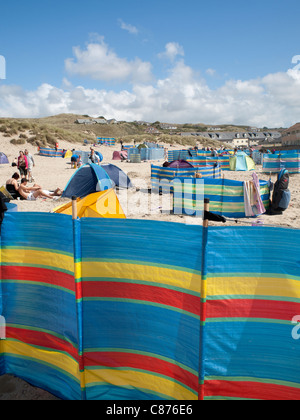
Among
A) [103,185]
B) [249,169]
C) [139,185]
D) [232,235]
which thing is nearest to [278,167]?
[249,169]

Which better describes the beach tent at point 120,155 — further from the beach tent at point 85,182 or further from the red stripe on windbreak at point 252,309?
the red stripe on windbreak at point 252,309

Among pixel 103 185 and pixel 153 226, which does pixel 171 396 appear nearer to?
pixel 153 226

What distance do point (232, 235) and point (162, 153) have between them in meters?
34.3

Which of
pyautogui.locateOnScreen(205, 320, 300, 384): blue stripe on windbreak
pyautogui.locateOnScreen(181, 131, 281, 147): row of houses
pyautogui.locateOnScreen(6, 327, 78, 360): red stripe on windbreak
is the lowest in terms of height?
pyautogui.locateOnScreen(6, 327, 78, 360): red stripe on windbreak

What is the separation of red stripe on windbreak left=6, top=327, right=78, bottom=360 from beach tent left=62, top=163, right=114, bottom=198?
9.43 meters

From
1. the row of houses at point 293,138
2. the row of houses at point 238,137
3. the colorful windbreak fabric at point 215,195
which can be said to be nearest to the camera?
the colorful windbreak fabric at point 215,195

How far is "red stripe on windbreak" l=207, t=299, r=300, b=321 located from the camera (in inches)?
98.1

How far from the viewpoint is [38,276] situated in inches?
129

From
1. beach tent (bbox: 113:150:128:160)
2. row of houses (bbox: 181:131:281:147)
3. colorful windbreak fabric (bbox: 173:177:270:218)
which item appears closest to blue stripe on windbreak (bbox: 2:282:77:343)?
colorful windbreak fabric (bbox: 173:177:270:218)

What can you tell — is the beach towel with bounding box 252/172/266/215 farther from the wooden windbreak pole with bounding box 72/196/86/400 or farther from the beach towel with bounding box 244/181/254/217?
the wooden windbreak pole with bounding box 72/196/86/400

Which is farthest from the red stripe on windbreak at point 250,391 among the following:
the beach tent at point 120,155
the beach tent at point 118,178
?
the beach tent at point 120,155

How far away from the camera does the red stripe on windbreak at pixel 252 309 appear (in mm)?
2492

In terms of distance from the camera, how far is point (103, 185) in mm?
12906

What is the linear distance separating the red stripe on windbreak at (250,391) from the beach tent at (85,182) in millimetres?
10552
